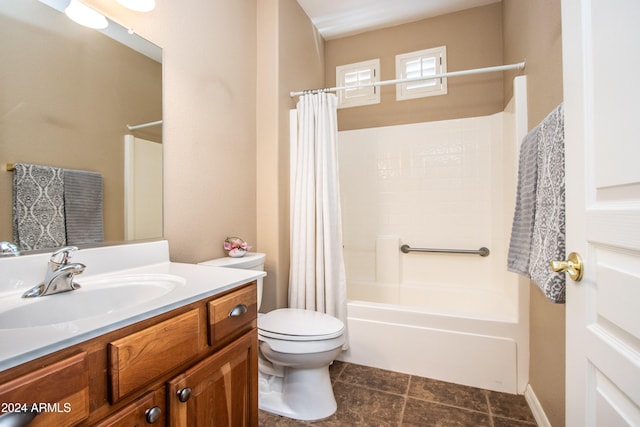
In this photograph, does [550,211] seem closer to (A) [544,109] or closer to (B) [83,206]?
(A) [544,109]

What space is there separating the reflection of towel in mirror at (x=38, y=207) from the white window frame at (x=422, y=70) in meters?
2.48

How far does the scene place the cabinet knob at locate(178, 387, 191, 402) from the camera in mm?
738

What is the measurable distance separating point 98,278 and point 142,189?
1.33 ft

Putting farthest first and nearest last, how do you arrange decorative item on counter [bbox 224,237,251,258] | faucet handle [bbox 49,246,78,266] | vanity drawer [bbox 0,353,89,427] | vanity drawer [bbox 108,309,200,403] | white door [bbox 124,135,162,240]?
1. decorative item on counter [bbox 224,237,251,258]
2. white door [bbox 124,135,162,240]
3. faucet handle [bbox 49,246,78,266]
4. vanity drawer [bbox 108,309,200,403]
5. vanity drawer [bbox 0,353,89,427]

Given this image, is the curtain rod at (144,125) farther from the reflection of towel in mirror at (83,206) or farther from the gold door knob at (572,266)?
the gold door knob at (572,266)

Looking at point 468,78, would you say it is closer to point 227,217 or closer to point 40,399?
point 227,217

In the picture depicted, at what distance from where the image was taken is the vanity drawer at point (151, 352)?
23.8 inches

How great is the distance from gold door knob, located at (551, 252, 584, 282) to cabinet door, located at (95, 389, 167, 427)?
1.00 metres

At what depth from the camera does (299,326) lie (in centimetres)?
146

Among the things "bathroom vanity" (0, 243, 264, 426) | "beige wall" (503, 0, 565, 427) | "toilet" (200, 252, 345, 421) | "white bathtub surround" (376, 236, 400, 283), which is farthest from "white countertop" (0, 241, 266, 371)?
"white bathtub surround" (376, 236, 400, 283)

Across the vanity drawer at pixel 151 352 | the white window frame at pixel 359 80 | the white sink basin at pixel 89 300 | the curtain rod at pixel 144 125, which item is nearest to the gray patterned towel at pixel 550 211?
the vanity drawer at pixel 151 352

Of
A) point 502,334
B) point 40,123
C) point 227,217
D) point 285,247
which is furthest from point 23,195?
point 502,334

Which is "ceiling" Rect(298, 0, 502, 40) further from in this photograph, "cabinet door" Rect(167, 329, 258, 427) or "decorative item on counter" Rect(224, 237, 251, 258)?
"cabinet door" Rect(167, 329, 258, 427)

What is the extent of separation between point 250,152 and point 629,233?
1788 mm
